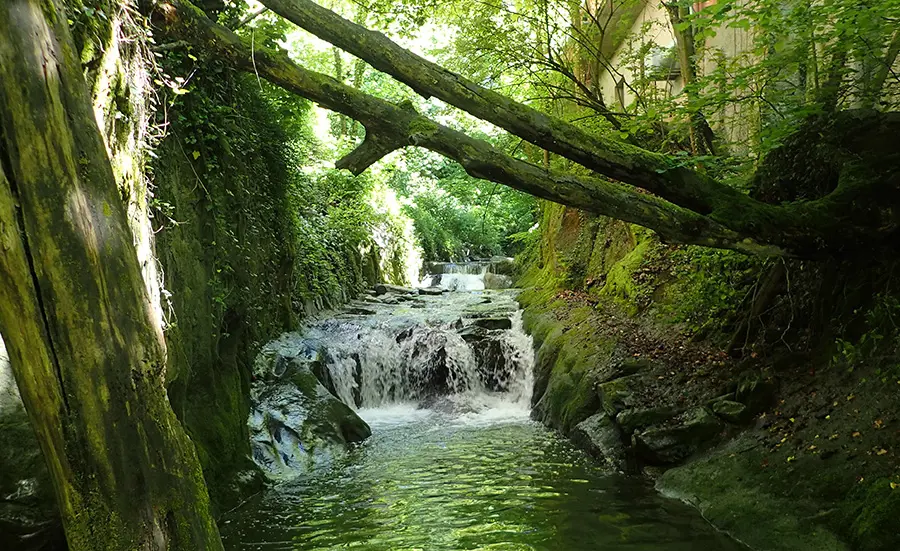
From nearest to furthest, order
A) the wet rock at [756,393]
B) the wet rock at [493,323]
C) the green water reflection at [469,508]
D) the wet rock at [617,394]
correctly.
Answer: the green water reflection at [469,508]
the wet rock at [756,393]
the wet rock at [617,394]
the wet rock at [493,323]

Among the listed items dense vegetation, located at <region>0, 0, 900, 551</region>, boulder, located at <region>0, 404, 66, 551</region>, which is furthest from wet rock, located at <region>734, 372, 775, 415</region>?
boulder, located at <region>0, 404, 66, 551</region>

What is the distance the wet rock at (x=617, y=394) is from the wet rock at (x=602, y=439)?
140mm

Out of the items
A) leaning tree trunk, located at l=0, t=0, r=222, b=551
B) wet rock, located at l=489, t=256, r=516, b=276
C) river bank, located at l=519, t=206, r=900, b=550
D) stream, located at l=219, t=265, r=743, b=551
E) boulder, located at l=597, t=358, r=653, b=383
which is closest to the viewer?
leaning tree trunk, located at l=0, t=0, r=222, b=551

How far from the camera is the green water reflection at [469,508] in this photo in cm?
474

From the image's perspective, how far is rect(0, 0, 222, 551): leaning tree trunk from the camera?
2.41 metres

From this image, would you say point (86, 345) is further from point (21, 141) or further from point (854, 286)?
point (854, 286)

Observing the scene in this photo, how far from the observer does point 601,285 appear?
12250 millimetres

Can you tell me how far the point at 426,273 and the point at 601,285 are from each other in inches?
530

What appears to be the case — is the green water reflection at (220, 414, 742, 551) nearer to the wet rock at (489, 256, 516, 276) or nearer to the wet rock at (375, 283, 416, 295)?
the wet rock at (375, 283, 416, 295)

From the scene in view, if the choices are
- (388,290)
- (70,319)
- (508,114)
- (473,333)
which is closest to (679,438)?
(508,114)

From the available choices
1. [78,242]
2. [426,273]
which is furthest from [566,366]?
[426,273]

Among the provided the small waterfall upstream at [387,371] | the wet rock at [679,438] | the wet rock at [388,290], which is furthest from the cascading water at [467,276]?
the wet rock at [679,438]

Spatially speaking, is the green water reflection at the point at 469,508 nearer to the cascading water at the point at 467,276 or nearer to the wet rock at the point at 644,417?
the wet rock at the point at 644,417

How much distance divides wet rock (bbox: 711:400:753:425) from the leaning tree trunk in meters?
5.21
